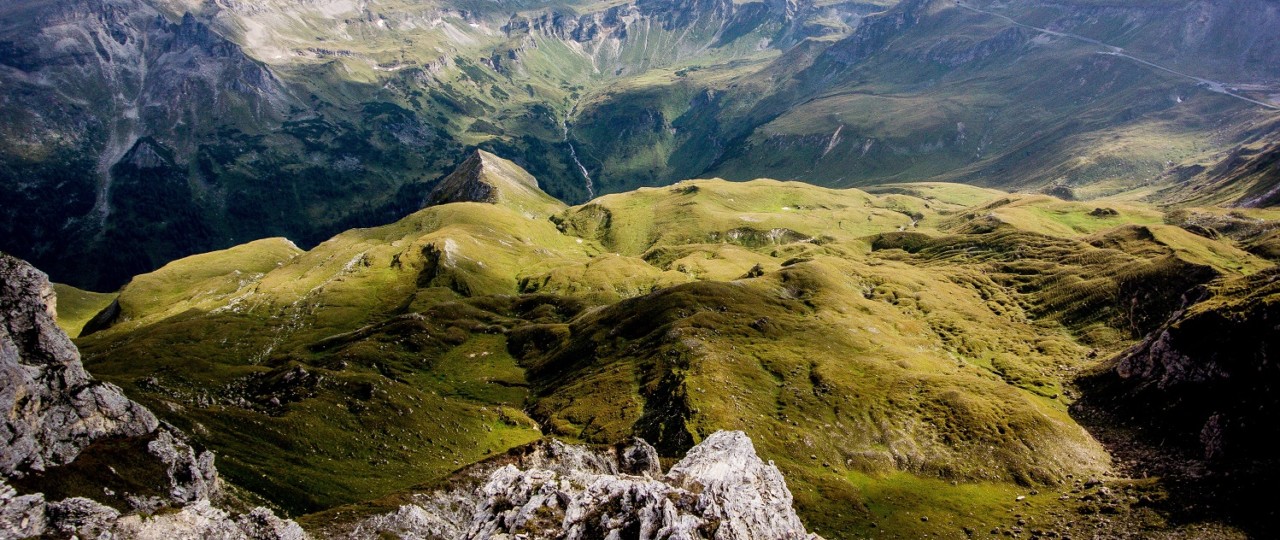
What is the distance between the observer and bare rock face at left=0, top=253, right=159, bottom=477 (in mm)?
50406

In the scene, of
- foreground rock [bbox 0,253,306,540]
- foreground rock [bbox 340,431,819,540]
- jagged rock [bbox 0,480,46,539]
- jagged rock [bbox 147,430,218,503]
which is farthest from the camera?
jagged rock [bbox 147,430,218,503]

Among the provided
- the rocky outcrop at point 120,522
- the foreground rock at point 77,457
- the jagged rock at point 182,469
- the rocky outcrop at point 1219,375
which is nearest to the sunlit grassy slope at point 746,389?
the jagged rock at point 182,469

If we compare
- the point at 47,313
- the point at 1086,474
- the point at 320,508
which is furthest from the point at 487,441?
the point at 1086,474

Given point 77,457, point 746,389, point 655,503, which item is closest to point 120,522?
point 77,457

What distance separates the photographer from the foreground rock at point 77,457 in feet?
151

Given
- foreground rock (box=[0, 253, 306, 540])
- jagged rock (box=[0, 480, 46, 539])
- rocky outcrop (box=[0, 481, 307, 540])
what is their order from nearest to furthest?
jagged rock (box=[0, 480, 46, 539]) → rocky outcrop (box=[0, 481, 307, 540]) → foreground rock (box=[0, 253, 306, 540])

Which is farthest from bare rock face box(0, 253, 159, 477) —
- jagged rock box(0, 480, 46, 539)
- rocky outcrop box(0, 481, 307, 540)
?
rocky outcrop box(0, 481, 307, 540)

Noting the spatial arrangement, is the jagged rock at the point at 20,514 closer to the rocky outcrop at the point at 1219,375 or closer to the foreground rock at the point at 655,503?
the foreground rock at the point at 655,503

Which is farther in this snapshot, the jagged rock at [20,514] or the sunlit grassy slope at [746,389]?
the sunlit grassy slope at [746,389]

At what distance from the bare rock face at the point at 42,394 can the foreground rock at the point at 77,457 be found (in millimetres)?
95

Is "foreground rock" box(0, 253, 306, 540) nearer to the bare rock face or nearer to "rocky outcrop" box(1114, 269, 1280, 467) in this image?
the bare rock face

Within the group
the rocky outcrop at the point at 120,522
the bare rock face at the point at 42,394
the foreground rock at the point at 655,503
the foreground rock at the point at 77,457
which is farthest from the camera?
the bare rock face at the point at 42,394

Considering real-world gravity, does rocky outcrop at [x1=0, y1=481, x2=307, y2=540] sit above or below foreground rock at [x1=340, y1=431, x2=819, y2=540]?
below

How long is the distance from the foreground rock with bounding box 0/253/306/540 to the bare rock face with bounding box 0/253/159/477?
3.7 inches
